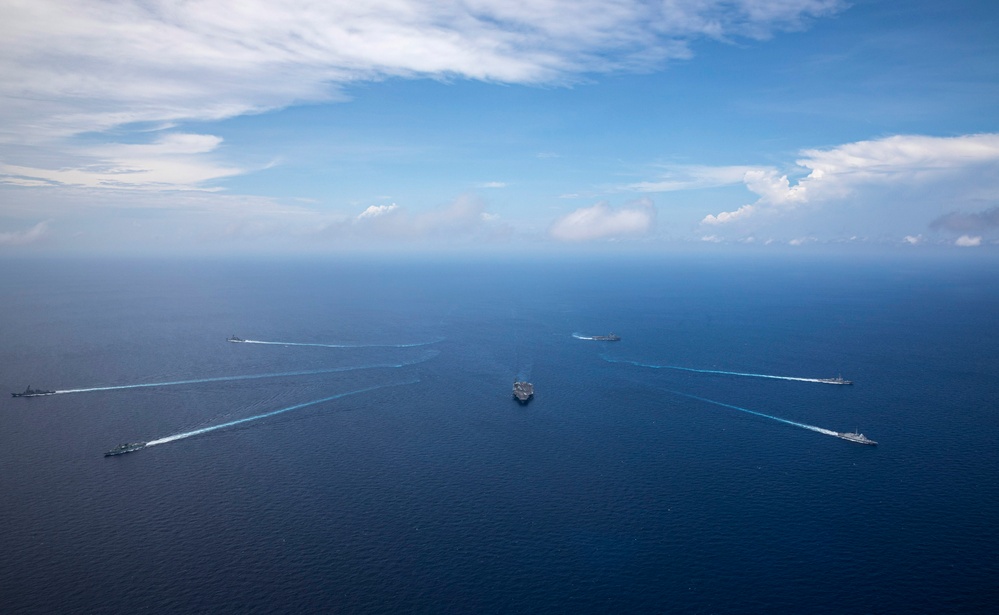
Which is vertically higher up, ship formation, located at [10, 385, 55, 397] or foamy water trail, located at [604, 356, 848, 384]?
foamy water trail, located at [604, 356, 848, 384]

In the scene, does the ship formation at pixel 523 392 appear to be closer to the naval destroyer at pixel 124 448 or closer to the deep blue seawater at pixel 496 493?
the deep blue seawater at pixel 496 493

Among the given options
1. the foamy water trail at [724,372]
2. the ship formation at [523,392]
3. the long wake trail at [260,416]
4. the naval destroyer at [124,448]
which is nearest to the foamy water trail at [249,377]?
the long wake trail at [260,416]

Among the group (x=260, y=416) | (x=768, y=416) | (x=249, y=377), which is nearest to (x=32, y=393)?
(x=249, y=377)

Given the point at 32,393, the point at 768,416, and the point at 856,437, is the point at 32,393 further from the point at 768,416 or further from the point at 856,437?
the point at 856,437

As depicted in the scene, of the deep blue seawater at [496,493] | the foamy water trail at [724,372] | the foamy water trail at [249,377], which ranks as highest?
the foamy water trail at [724,372]

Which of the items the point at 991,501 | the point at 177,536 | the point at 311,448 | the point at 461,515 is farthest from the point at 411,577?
the point at 991,501

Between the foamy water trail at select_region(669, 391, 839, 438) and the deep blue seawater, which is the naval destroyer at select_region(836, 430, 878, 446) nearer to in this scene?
the foamy water trail at select_region(669, 391, 839, 438)

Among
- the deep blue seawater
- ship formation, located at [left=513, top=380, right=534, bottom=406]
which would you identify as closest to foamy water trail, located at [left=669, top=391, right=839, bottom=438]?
the deep blue seawater

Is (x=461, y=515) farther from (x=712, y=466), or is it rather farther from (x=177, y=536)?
(x=712, y=466)
